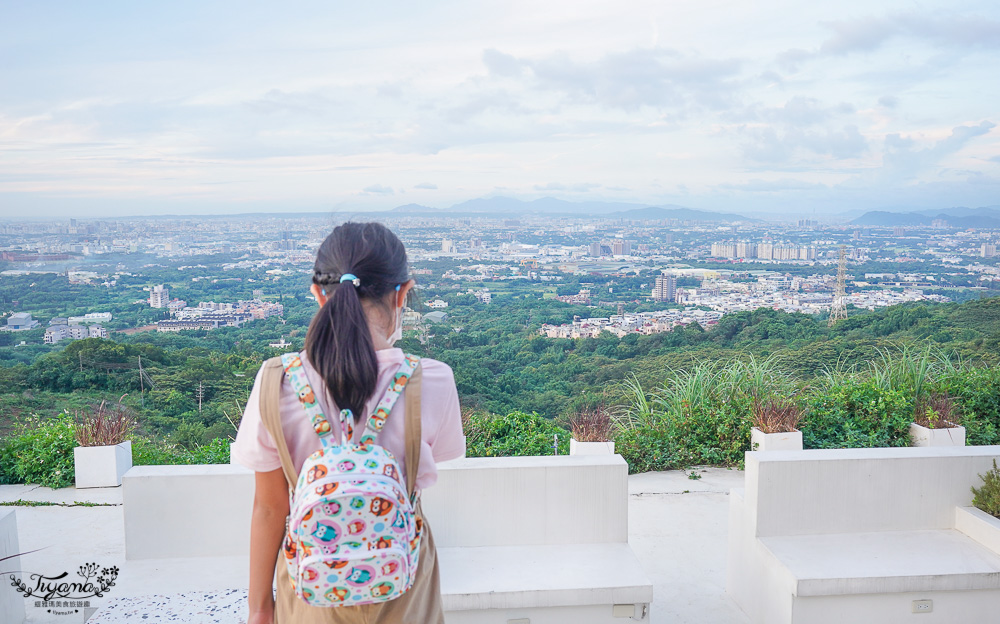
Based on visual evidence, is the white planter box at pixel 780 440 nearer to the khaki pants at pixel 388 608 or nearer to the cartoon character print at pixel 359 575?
the khaki pants at pixel 388 608

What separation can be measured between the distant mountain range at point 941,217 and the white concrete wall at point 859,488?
18.5 metres

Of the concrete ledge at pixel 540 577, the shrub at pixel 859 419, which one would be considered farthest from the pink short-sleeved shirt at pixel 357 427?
the shrub at pixel 859 419

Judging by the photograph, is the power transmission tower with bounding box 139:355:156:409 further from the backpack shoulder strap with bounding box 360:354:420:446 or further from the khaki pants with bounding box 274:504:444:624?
the backpack shoulder strap with bounding box 360:354:420:446

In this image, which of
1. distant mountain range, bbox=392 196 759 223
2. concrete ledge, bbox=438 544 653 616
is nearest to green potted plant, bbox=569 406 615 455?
concrete ledge, bbox=438 544 653 616

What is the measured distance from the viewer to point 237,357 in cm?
1011

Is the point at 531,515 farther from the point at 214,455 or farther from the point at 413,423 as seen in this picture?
the point at 214,455

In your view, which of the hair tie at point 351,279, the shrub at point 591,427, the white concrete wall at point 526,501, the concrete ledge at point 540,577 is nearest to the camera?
the hair tie at point 351,279

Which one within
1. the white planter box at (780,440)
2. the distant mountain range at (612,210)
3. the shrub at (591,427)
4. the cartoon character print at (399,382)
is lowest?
the white planter box at (780,440)

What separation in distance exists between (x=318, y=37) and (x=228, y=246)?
6693mm

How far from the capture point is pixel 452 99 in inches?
725

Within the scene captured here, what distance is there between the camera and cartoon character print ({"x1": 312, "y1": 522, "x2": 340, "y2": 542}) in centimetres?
81

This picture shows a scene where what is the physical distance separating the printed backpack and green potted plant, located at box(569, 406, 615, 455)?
2833 millimetres

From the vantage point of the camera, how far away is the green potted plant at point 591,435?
3.61 m

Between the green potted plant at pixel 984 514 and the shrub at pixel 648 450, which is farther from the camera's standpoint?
the shrub at pixel 648 450
